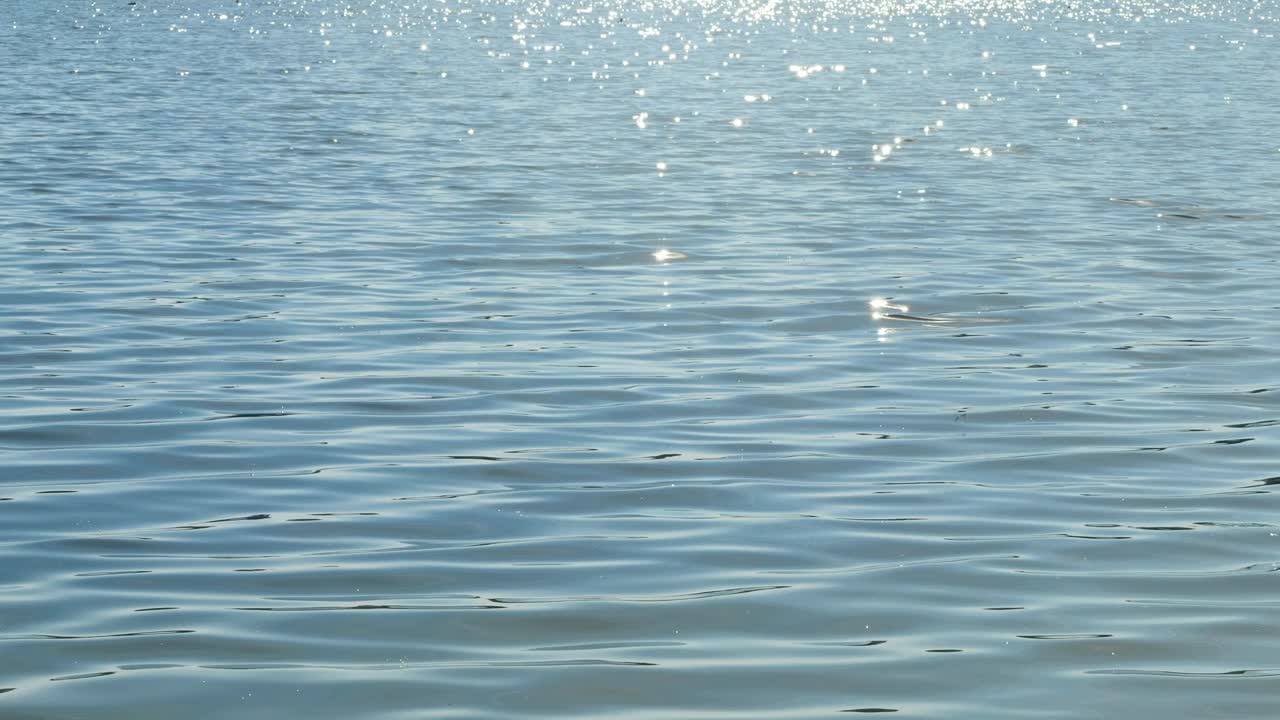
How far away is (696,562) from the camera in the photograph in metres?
7.02

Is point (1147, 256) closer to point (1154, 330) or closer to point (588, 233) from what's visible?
point (1154, 330)

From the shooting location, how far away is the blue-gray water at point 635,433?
590cm

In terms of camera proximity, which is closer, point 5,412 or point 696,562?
point 696,562

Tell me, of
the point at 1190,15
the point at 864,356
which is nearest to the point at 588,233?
the point at 864,356

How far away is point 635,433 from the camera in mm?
9266

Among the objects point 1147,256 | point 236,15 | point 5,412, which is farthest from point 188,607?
point 236,15

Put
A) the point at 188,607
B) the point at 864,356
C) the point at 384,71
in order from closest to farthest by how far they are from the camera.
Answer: the point at 188,607 < the point at 864,356 < the point at 384,71

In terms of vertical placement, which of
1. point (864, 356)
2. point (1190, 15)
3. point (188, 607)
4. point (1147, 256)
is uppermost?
point (188, 607)

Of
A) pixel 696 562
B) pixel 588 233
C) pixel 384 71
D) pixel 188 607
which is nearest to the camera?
pixel 188 607

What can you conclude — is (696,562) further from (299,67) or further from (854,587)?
(299,67)

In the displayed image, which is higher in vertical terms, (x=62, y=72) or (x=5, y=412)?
(x=5, y=412)

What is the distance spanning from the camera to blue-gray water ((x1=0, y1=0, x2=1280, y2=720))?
5898 millimetres

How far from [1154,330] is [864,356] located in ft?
7.69

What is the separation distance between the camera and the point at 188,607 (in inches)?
251
